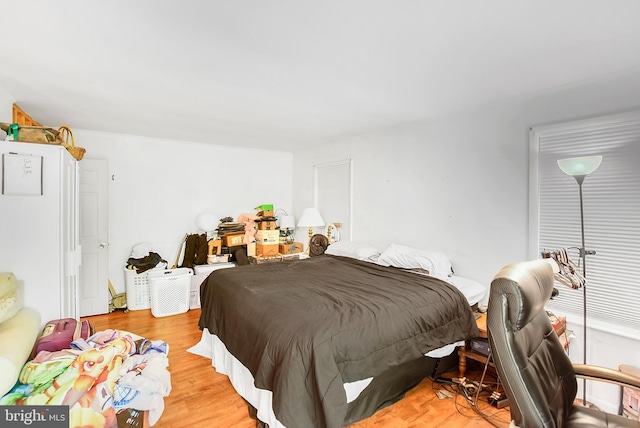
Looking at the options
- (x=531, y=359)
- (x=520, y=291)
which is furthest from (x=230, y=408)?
(x=520, y=291)

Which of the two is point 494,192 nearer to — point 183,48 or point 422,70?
point 422,70

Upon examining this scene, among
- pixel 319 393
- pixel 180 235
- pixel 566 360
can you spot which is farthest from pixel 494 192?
pixel 180 235

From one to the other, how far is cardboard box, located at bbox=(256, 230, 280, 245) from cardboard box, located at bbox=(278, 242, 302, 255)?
164 millimetres

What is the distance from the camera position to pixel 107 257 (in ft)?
13.1

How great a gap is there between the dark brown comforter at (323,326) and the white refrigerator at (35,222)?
1.13 meters

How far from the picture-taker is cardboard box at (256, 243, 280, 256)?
4.68m

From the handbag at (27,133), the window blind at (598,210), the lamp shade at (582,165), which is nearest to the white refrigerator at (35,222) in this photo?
the handbag at (27,133)

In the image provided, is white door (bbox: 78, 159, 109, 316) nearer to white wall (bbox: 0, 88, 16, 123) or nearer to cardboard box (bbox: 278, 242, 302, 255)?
white wall (bbox: 0, 88, 16, 123)

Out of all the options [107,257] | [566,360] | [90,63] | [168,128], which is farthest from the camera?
[107,257]

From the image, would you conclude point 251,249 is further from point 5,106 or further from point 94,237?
point 5,106

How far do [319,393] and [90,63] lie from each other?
2474mm

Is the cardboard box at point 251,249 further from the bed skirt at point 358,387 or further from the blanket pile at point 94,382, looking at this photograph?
the blanket pile at point 94,382

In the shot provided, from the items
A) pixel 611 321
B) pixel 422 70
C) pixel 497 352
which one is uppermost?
pixel 422 70

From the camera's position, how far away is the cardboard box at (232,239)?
4.66 metres
